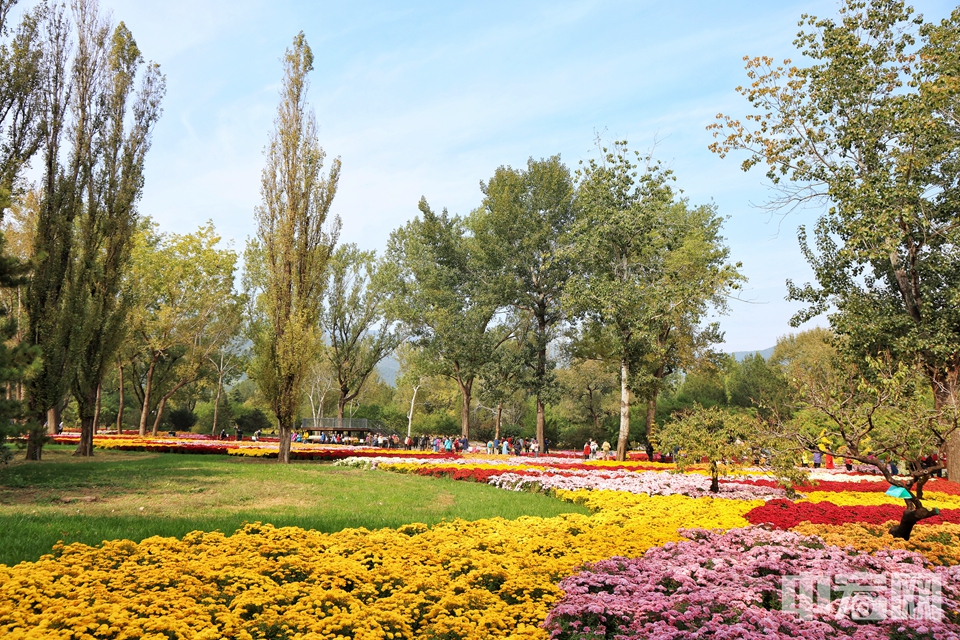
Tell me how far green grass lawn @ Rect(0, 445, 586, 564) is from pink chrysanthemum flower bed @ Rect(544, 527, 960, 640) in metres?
4.19

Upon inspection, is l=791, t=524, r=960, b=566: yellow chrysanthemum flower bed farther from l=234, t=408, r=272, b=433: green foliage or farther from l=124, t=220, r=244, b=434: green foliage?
l=234, t=408, r=272, b=433: green foliage

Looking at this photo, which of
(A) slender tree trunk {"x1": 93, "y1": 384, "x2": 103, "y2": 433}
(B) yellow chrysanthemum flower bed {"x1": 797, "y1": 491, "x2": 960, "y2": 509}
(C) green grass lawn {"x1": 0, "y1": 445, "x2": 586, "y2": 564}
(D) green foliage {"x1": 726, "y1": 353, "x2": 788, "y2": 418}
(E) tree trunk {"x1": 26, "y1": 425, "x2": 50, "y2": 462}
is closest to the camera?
(C) green grass lawn {"x1": 0, "y1": 445, "x2": 586, "y2": 564}

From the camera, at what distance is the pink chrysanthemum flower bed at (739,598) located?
3.95 m

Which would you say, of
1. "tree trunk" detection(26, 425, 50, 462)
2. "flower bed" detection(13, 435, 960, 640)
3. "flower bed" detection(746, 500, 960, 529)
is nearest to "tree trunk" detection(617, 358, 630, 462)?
"flower bed" detection(746, 500, 960, 529)

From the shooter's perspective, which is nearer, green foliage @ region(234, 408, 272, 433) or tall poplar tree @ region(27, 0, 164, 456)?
tall poplar tree @ region(27, 0, 164, 456)

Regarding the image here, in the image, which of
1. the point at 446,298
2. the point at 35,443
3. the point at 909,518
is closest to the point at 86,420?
the point at 35,443

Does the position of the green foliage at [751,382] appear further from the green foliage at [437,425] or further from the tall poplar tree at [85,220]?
the tall poplar tree at [85,220]

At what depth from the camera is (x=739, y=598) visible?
449cm

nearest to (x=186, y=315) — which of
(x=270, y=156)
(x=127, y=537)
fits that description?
(x=270, y=156)

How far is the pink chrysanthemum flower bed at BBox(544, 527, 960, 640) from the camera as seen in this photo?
13.0 feet

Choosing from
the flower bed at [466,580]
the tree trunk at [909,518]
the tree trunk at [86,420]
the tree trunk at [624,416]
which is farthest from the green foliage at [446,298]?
the tree trunk at [909,518]

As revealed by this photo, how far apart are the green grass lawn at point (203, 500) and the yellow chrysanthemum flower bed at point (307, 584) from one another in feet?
3.60

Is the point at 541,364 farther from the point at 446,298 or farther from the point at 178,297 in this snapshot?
the point at 178,297

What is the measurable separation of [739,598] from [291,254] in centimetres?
1710
